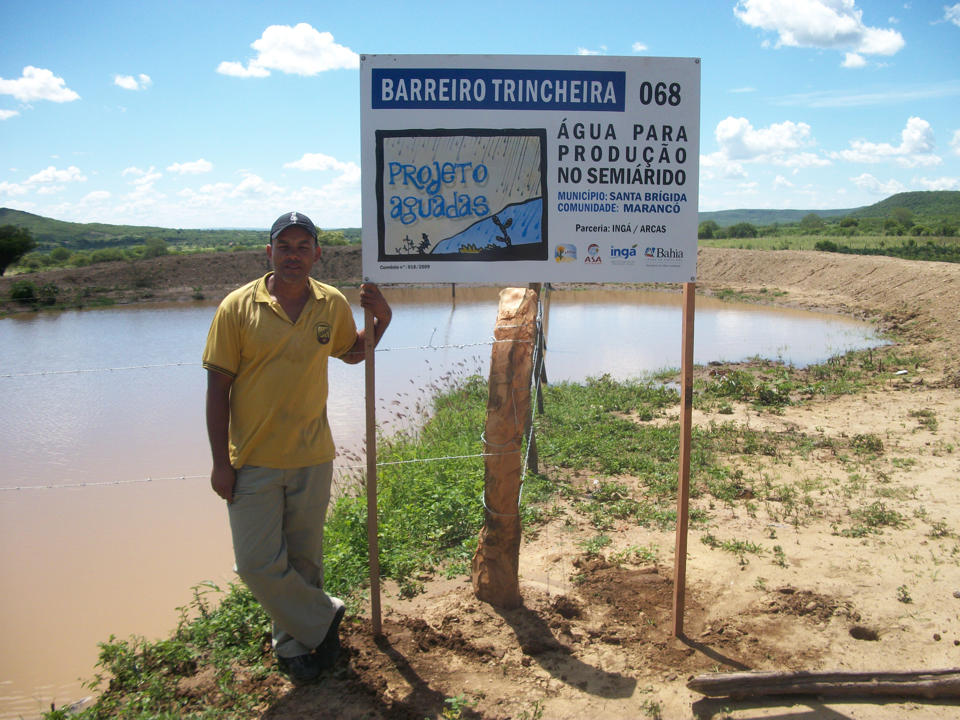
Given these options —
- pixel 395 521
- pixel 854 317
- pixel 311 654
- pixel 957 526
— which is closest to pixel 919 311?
pixel 854 317

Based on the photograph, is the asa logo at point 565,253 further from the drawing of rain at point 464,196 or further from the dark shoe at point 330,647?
the dark shoe at point 330,647

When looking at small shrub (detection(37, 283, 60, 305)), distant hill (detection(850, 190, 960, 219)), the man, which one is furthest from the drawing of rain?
distant hill (detection(850, 190, 960, 219))

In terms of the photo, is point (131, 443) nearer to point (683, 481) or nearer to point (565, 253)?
point (565, 253)

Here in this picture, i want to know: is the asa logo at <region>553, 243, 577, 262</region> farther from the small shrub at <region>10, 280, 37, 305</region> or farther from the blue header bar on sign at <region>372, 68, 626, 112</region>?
the small shrub at <region>10, 280, 37, 305</region>

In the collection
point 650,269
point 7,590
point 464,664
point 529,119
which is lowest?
point 7,590

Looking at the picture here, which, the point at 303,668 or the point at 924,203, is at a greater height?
the point at 924,203

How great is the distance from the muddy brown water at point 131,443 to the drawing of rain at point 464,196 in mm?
986

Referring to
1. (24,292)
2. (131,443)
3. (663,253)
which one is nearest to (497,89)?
(663,253)

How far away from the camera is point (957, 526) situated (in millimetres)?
4707

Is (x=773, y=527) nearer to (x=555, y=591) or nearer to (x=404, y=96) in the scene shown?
(x=555, y=591)

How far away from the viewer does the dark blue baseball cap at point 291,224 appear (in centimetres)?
284

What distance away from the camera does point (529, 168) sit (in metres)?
3.21

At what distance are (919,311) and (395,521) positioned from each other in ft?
55.4

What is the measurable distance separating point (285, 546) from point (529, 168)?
196 centimetres
